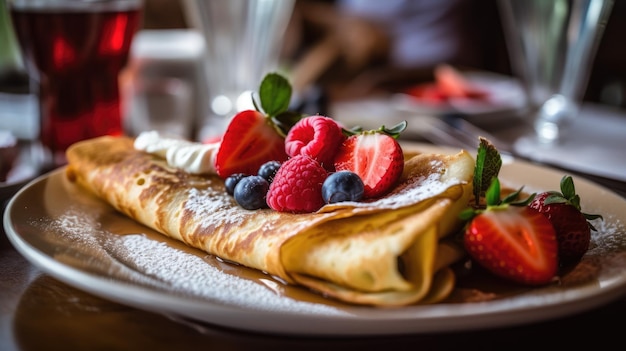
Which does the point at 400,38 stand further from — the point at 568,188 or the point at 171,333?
the point at 171,333

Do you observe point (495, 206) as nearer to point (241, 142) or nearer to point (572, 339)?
point (572, 339)

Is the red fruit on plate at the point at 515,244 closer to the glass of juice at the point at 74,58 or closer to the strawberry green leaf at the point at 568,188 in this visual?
the strawberry green leaf at the point at 568,188

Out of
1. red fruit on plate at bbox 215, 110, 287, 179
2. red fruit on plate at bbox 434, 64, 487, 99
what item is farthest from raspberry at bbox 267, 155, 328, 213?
red fruit on plate at bbox 434, 64, 487, 99

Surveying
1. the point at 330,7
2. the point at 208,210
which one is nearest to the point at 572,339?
the point at 208,210

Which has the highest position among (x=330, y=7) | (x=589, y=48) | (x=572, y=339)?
(x=589, y=48)

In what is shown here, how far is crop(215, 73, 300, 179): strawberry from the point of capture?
1.04 meters

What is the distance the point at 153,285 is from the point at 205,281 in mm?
69

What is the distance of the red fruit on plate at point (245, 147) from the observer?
3.40 ft

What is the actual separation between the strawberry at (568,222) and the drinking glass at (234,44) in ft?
3.70

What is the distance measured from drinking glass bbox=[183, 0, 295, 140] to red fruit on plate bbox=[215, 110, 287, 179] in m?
0.80

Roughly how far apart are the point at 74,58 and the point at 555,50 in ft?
3.82

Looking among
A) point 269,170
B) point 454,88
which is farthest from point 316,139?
point 454,88

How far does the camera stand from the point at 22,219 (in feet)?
2.93

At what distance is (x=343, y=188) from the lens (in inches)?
33.8
